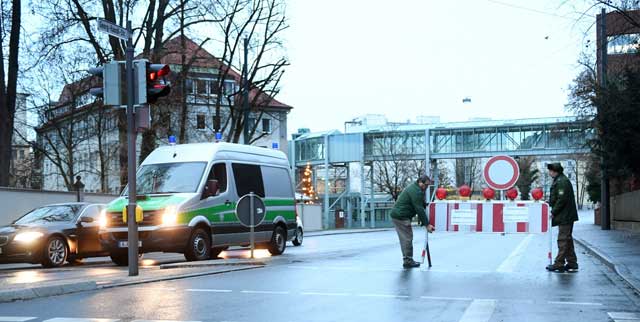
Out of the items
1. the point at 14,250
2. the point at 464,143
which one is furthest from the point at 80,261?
the point at 464,143

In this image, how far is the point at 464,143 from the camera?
61062 mm

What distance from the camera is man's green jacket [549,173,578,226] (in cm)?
1270

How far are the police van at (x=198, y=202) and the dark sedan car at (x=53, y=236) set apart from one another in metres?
1.52

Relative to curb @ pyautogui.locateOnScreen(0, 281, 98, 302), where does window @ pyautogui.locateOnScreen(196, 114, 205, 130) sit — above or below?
above

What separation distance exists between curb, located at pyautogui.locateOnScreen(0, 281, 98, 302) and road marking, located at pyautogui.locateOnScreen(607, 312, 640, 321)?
651cm

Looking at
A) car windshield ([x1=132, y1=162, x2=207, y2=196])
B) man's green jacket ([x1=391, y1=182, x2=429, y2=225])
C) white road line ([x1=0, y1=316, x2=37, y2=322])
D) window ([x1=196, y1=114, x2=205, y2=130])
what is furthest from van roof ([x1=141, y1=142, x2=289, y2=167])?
window ([x1=196, y1=114, x2=205, y2=130])

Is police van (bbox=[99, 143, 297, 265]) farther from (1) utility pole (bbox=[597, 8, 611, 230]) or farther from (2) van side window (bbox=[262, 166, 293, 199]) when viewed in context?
(1) utility pole (bbox=[597, 8, 611, 230])

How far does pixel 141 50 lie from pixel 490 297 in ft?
77.6

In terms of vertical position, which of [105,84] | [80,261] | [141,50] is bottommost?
[80,261]

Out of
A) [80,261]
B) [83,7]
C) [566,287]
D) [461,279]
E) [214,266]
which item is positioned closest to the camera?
[566,287]

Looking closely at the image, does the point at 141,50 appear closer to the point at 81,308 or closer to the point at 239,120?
the point at 239,120

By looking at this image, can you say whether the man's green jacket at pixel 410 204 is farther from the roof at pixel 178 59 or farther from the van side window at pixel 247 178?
the roof at pixel 178 59

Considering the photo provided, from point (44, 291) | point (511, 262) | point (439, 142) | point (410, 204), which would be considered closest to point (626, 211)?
point (511, 262)

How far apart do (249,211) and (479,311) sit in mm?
7796
